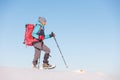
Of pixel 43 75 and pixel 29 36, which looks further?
pixel 29 36

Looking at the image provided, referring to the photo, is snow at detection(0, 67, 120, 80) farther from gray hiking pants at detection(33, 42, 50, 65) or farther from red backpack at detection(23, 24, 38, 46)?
red backpack at detection(23, 24, 38, 46)

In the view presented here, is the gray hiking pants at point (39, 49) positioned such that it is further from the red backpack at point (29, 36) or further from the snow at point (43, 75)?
the snow at point (43, 75)

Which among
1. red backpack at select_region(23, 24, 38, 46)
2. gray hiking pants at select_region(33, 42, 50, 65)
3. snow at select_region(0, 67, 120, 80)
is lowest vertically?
snow at select_region(0, 67, 120, 80)

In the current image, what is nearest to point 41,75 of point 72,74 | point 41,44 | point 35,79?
point 35,79

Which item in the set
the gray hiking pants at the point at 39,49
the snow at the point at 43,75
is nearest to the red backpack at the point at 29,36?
the gray hiking pants at the point at 39,49

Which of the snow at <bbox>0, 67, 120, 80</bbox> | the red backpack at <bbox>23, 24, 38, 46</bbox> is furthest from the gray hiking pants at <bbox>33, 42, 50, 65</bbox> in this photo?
the snow at <bbox>0, 67, 120, 80</bbox>

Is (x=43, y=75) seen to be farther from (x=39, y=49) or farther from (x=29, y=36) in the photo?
(x=29, y=36)

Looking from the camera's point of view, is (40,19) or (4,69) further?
(40,19)

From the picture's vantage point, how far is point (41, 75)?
9742 mm

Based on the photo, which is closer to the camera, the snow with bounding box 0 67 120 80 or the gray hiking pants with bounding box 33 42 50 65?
the snow with bounding box 0 67 120 80

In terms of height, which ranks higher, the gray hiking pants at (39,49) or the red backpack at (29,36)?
the red backpack at (29,36)

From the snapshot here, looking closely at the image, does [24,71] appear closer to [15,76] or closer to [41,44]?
[15,76]

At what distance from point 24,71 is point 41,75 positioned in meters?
0.69

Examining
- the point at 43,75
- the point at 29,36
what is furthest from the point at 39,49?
the point at 43,75
